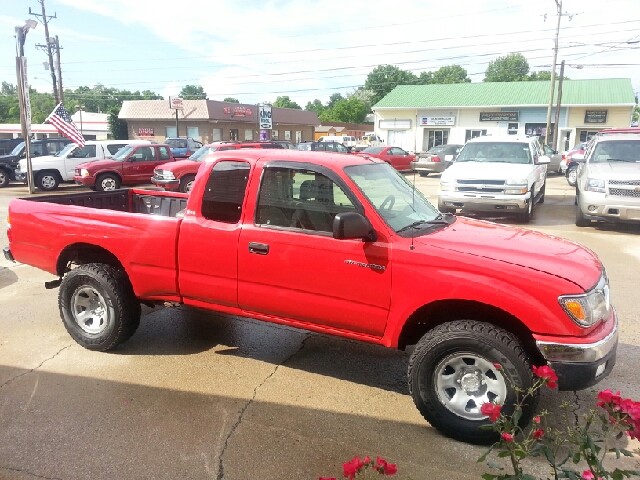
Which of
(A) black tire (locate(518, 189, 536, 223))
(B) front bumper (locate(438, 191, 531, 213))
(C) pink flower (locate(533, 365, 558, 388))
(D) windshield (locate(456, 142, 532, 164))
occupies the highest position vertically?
(D) windshield (locate(456, 142, 532, 164))

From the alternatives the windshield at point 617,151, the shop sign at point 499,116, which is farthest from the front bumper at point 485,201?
the shop sign at point 499,116

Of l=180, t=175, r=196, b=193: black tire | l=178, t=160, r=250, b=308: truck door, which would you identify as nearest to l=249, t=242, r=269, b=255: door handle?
l=178, t=160, r=250, b=308: truck door

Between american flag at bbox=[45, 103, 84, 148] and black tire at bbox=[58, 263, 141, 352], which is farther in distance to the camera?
american flag at bbox=[45, 103, 84, 148]

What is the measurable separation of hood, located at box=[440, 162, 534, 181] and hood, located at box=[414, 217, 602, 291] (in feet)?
24.5

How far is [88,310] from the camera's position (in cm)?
489

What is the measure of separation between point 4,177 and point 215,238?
66.2 feet

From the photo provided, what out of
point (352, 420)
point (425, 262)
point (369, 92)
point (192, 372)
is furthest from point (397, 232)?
point (369, 92)

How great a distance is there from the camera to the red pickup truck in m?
3.21

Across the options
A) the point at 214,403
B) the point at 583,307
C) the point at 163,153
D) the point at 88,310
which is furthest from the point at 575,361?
the point at 163,153

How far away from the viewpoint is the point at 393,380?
14.1 ft

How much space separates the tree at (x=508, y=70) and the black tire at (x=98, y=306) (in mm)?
98491

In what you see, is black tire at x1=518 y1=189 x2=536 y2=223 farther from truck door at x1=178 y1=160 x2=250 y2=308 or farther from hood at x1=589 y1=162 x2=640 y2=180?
truck door at x1=178 y1=160 x2=250 y2=308

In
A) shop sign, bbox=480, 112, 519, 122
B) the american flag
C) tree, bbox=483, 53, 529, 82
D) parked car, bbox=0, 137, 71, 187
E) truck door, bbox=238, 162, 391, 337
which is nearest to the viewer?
truck door, bbox=238, 162, 391, 337

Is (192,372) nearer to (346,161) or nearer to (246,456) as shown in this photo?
(246,456)
